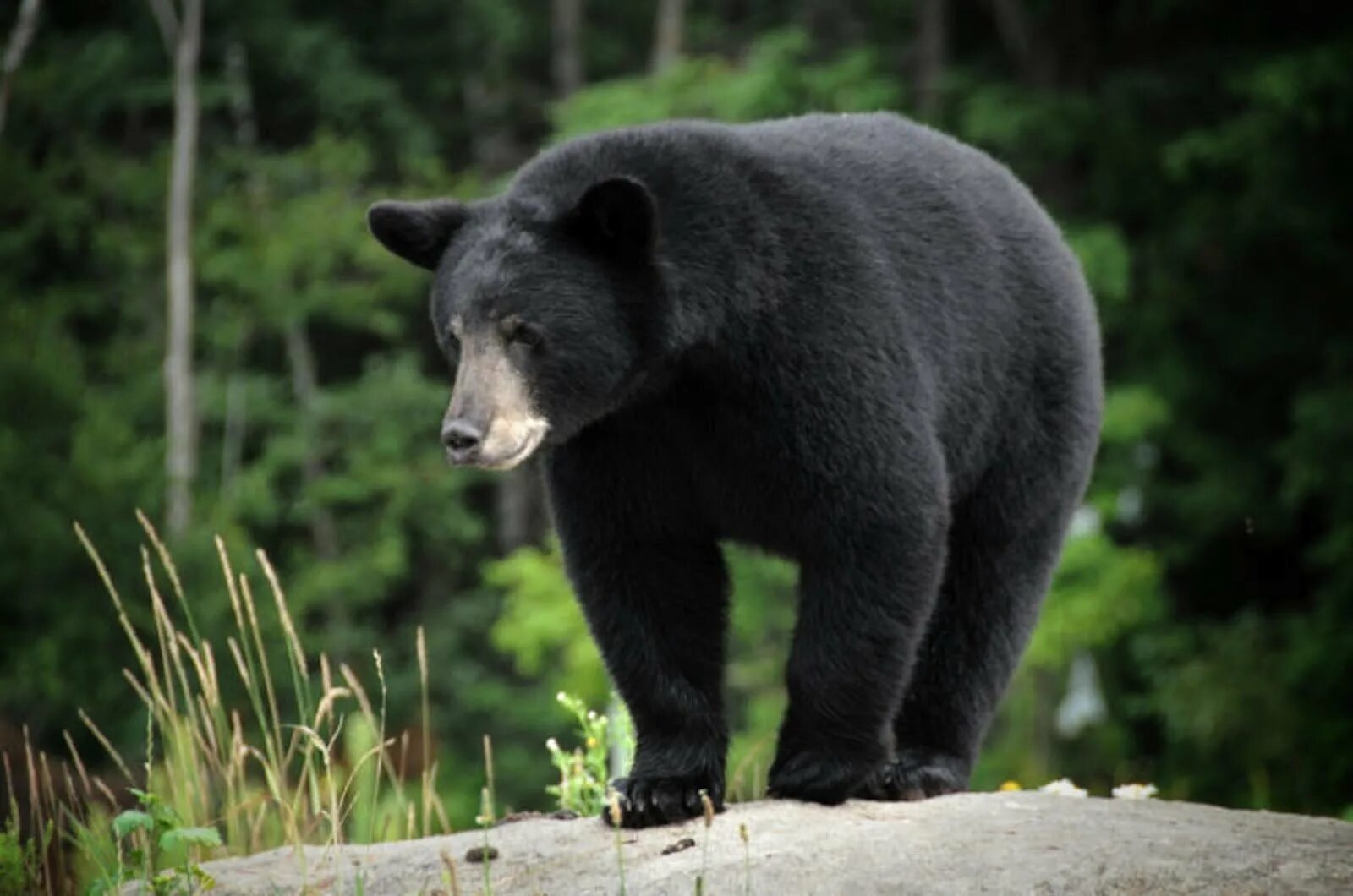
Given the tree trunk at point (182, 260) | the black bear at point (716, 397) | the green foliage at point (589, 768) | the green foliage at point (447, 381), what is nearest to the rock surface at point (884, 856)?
the black bear at point (716, 397)

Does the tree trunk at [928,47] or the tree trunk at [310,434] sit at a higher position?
the tree trunk at [928,47]

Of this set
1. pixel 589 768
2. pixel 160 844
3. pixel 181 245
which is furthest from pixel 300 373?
pixel 160 844

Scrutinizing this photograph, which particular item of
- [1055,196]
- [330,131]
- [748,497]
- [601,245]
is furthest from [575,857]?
[330,131]

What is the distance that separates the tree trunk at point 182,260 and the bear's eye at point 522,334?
1996 cm

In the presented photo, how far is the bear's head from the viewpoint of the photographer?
5223 millimetres

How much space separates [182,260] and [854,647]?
71.9 feet

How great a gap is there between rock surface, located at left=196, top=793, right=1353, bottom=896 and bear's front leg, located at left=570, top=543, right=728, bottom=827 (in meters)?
0.23

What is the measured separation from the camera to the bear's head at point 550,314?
5223 millimetres

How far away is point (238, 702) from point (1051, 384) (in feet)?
48.4

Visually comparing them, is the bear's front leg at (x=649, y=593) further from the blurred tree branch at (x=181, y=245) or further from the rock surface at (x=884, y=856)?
the blurred tree branch at (x=181, y=245)

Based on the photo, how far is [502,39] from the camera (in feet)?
92.8

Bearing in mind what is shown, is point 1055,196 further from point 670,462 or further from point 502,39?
point 670,462

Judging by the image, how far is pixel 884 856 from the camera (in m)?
4.77

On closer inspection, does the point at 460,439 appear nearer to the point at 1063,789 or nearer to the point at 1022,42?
the point at 1063,789
